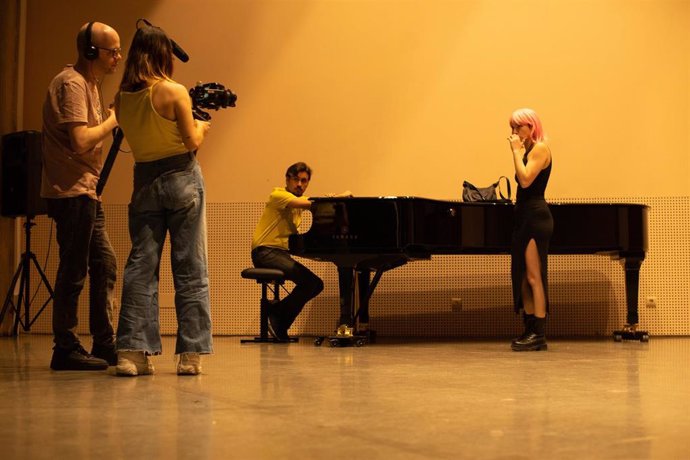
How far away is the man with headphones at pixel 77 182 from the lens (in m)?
4.08

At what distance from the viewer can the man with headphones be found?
13.4ft

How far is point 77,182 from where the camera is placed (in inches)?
162

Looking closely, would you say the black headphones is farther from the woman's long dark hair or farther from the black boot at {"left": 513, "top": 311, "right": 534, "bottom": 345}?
the black boot at {"left": 513, "top": 311, "right": 534, "bottom": 345}

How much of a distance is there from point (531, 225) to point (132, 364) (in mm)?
2732

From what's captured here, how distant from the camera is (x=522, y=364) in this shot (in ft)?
15.7

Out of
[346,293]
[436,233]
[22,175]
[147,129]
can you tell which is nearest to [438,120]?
[436,233]

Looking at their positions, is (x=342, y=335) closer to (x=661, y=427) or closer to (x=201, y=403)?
(x=201, y=403)

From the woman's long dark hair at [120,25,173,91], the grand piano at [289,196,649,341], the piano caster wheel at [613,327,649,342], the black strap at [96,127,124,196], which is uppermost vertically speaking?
the woman's long dark hair at [120,25,173,91]

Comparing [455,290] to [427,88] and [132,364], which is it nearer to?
[427,88]

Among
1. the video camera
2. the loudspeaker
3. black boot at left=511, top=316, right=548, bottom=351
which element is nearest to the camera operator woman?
the video camera

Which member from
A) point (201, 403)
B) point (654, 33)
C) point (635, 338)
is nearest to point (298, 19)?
point (654, 33)

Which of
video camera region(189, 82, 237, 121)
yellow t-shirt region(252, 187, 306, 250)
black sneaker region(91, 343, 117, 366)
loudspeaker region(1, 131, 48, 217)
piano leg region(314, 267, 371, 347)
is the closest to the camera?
video camera region(189, 82, 237, 121)

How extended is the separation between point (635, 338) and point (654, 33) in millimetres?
2487

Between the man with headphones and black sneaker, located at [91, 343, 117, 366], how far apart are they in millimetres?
75
